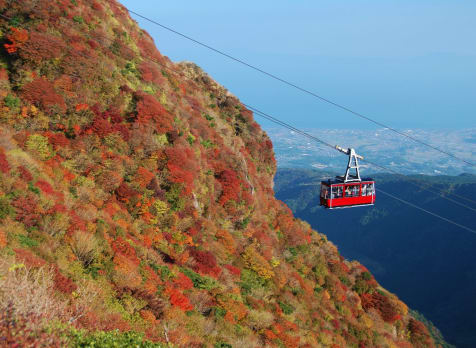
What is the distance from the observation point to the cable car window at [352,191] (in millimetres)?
30000

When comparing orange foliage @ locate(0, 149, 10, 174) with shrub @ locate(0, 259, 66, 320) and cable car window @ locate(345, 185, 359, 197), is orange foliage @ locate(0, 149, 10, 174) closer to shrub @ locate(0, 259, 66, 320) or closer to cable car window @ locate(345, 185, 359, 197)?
shrub @ locate(0, 259, 66, 320)

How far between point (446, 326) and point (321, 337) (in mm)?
109226

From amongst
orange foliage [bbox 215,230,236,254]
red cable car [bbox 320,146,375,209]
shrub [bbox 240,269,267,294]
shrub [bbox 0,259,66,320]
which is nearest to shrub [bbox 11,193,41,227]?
shrub [bbox 0,259,66,320]

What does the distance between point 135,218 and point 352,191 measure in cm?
1643

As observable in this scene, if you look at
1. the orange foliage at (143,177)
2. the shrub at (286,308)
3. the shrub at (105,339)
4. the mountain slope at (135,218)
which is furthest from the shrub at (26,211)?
the shrub at (286,308)

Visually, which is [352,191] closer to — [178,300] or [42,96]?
[178,300]

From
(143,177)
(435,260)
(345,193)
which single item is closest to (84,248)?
(143,177)

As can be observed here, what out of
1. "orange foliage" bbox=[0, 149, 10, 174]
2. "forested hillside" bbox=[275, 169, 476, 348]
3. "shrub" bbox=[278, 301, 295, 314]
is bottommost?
"forested hillside" bbox=[275, 169, 476, 348]

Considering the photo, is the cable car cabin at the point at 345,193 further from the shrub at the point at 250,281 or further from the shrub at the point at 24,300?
the shrub at the point at 24,300

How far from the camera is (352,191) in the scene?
30.1 metres

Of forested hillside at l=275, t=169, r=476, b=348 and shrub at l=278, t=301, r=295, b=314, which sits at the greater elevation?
shrub at l=278, t=301, r=295, b=314

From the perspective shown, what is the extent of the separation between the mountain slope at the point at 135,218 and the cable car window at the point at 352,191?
7.81 meters

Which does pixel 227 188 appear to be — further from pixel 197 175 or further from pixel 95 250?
pixel 95 250

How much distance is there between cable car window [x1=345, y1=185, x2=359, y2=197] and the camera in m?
30.0
